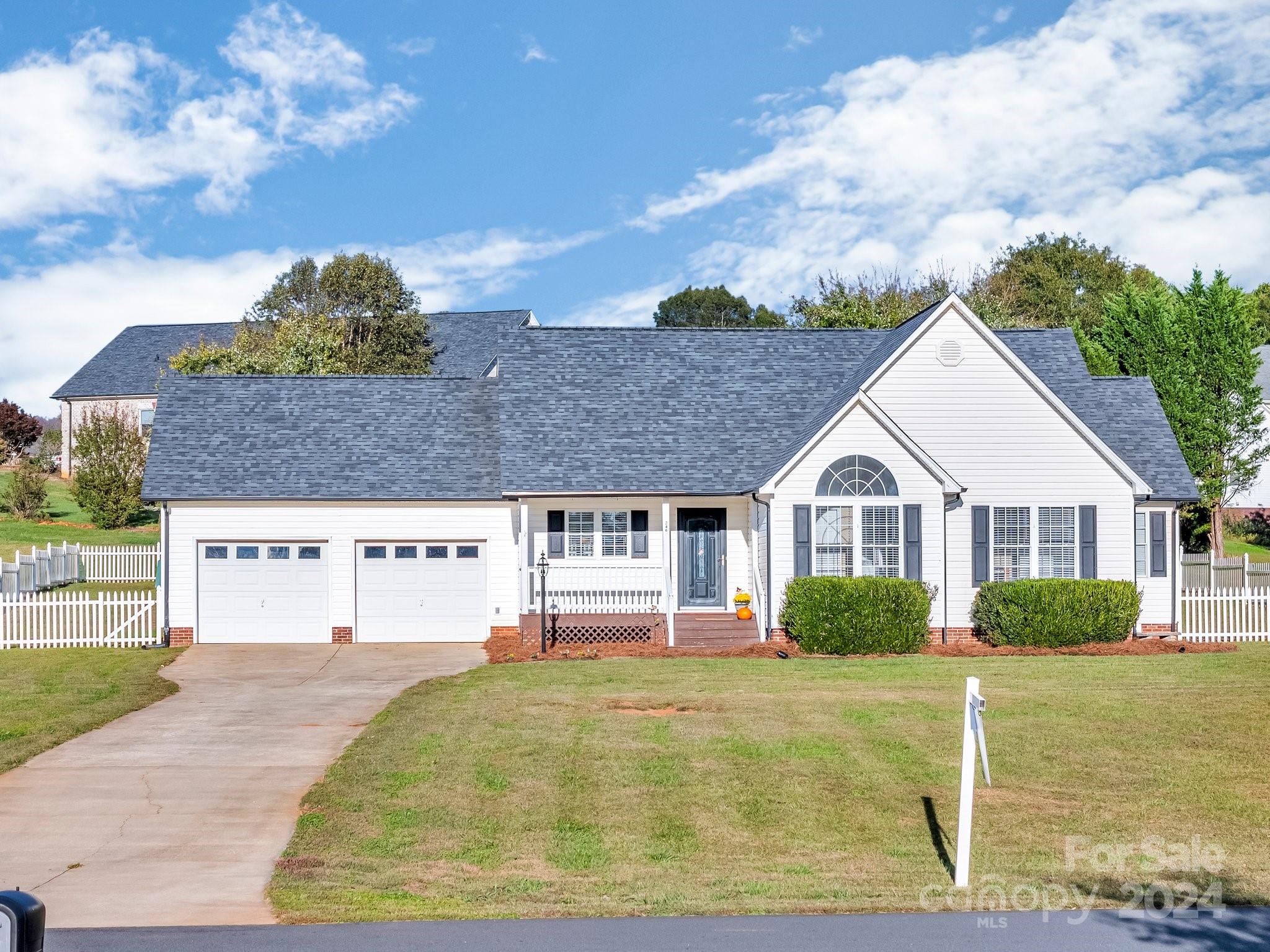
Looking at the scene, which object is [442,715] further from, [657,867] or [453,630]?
[453,630]

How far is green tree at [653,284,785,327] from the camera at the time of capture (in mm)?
84500

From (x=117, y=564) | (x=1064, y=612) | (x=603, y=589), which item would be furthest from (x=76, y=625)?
(x=1064, y=612)

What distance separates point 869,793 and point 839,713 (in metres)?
3.85

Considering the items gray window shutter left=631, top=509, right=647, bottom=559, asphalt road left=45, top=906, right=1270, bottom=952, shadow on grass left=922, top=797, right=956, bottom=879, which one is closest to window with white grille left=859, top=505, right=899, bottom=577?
gray window shutter left=631, top=509, right=647, bottom=559

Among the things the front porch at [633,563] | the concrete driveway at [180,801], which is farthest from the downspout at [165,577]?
the front porch at [633,563]

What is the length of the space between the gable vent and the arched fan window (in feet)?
10.5

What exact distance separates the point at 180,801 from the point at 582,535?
14.4 meters

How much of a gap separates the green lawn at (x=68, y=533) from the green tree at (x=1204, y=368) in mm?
36510

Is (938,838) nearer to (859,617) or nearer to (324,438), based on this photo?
(859,617)

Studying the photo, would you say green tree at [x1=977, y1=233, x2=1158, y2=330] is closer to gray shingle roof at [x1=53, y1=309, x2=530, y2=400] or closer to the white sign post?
gray shingle roof at [x1=53, y1=309, x2=530, y2=400]

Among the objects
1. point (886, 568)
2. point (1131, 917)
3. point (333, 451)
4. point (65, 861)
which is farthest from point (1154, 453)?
point (65, 861)

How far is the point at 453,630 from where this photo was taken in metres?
25.7

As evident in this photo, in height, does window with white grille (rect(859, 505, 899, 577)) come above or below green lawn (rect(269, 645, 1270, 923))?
above

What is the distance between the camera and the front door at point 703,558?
81.3 ft
